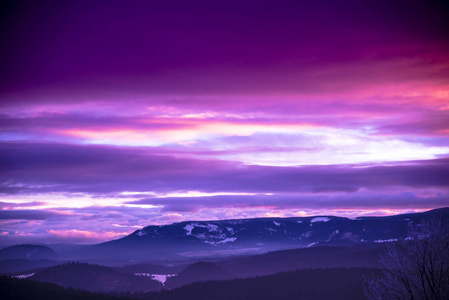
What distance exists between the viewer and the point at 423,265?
45625 millimetres

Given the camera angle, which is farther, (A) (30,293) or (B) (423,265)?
(A) (30,293)

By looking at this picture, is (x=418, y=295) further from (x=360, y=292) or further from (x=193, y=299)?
(x=193, y=299)

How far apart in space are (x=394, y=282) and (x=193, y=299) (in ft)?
520

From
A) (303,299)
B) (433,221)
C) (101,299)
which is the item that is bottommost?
(303,299)

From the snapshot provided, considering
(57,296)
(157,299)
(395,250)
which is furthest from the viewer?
(157,299)

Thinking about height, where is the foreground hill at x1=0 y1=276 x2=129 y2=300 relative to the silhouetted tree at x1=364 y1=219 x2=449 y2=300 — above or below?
below

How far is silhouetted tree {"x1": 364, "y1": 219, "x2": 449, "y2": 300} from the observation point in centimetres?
4600

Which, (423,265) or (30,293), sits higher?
(423,265)

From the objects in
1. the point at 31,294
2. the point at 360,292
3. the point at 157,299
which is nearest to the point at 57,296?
the point at 31,294

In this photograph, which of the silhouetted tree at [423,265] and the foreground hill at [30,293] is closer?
the silhouetted tree at [423,265]

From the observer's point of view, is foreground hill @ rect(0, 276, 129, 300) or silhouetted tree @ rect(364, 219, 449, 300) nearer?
silhouetted tree @ rect(364, 219, 449, 300)

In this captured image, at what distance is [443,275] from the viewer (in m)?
46.9

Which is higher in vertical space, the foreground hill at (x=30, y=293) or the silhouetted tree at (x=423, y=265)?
the silhouetted tree at (x=423, y=265)

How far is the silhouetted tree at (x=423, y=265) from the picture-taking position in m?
46.0
